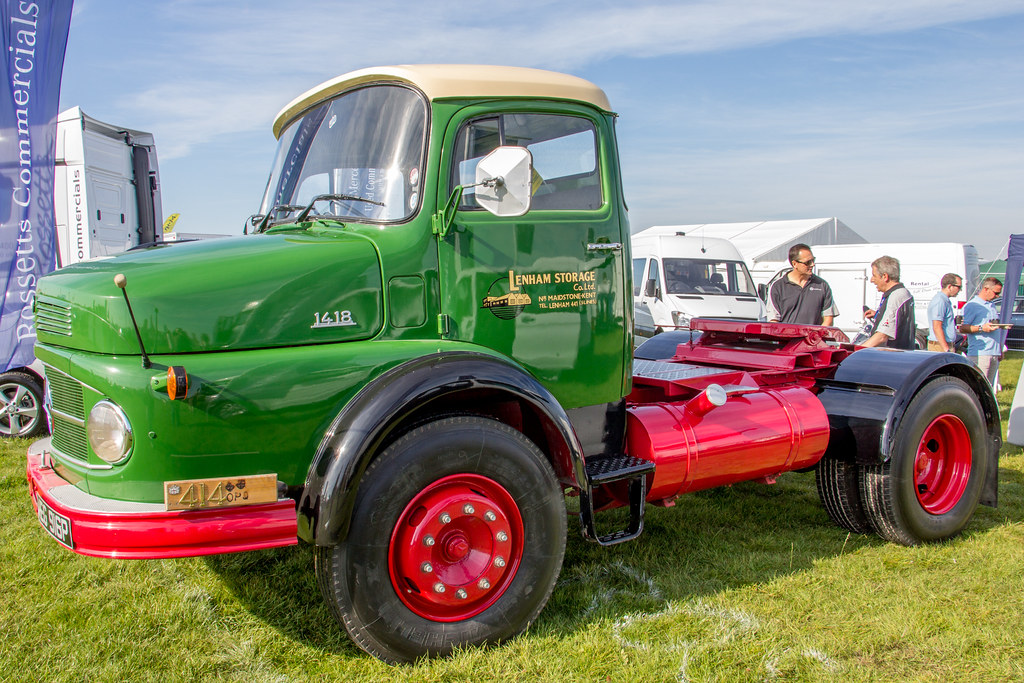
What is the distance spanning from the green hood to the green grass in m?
1.30

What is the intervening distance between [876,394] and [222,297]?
3.67m

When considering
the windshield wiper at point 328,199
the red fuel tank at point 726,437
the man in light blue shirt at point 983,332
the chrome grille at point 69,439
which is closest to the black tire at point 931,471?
the red fuel tank at point 726,437

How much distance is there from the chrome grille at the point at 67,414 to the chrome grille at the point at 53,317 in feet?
0.57

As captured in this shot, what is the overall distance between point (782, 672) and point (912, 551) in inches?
72.5

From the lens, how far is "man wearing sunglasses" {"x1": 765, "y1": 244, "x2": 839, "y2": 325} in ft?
21.5

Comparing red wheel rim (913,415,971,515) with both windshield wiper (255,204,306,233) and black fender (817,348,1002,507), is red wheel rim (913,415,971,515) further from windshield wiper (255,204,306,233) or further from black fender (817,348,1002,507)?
windshield wiper (255,204,306,233)

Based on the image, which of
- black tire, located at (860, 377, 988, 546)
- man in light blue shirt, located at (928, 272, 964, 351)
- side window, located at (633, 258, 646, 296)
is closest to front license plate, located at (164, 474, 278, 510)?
black tire, located at (860, 377, 988, 546)

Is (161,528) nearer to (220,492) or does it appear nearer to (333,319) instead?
(220,492)

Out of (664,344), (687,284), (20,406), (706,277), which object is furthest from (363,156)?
(706,277)

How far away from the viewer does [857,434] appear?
14.2 feet

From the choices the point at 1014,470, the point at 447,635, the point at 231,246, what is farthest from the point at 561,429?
the point at 1014,470

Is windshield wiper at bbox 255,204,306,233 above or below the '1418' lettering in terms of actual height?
above

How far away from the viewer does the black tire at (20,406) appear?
7.15 m

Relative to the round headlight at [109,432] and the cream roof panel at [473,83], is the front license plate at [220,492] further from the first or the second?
the cream roof panel at [473,83]
